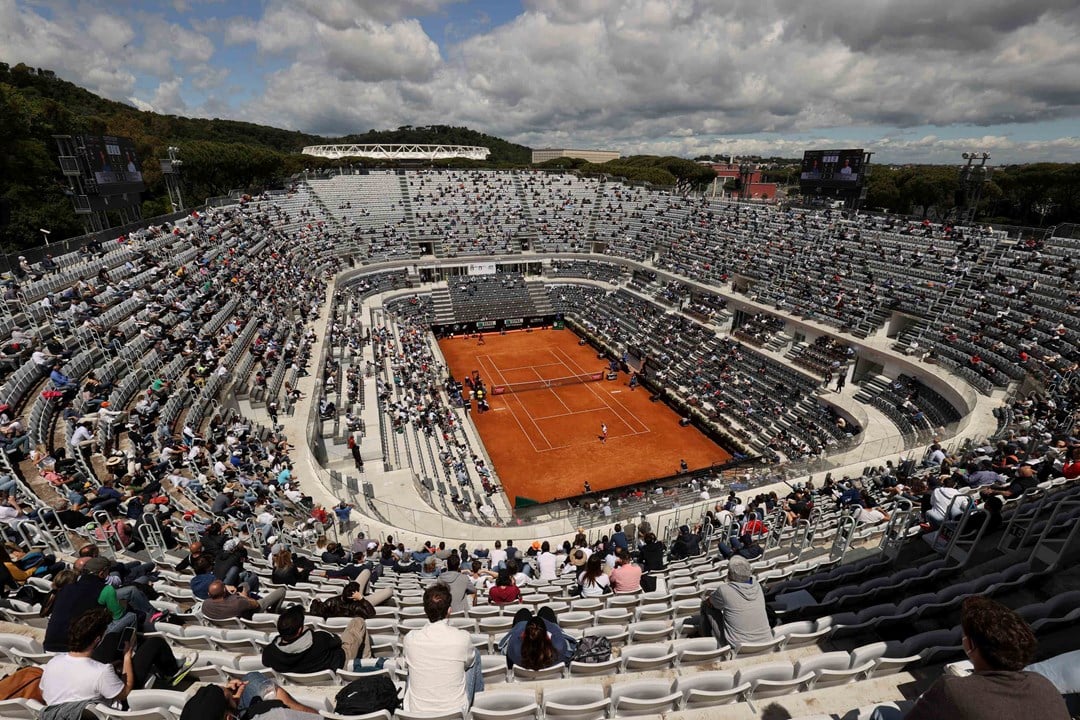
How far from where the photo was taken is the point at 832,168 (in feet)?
159

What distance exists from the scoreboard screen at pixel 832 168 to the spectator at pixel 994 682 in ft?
174

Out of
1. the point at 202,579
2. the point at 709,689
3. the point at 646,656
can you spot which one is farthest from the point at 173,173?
the point at 709,689

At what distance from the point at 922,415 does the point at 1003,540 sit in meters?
21.2

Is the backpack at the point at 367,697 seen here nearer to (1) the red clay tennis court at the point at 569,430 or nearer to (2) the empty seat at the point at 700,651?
(2) the empty seat at the point at 700,651

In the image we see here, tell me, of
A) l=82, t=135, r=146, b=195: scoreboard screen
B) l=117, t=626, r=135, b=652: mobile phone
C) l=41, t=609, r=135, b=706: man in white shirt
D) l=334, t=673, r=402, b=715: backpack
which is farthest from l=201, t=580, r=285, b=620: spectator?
l=82, t=135, r=146, b=195: scoreboard screen

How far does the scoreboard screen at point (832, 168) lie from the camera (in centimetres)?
4650

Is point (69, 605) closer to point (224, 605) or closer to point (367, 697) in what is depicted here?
point (224, 605)

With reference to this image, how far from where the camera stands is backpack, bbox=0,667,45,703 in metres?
5.07

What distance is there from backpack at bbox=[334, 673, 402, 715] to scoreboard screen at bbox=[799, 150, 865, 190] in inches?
2151

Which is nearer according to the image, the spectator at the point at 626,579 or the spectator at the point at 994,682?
the spectator at the point at 994,682

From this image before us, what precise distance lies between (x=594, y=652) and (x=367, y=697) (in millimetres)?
2828

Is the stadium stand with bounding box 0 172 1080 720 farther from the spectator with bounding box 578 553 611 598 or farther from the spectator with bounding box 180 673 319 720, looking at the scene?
the spectator with bounding box 180 673 319 720

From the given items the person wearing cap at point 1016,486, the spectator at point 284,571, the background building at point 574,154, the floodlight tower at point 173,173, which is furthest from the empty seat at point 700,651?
the background building at point 574,154

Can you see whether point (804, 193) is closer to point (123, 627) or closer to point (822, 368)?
Answer: point (822, 368)
